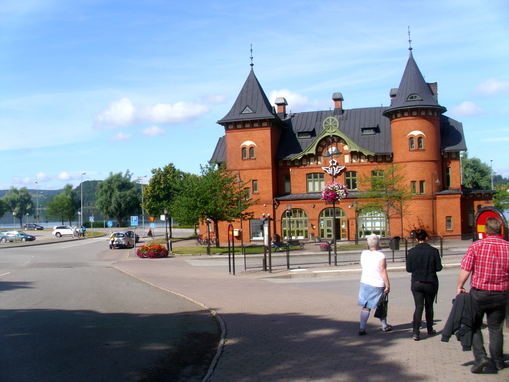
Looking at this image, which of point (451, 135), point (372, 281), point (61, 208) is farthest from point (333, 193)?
point (61, 208)

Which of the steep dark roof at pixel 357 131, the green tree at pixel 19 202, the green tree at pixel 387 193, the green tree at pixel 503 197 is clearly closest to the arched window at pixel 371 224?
the green tree at pixel 387 193

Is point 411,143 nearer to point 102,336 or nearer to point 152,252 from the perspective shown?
point 152,252

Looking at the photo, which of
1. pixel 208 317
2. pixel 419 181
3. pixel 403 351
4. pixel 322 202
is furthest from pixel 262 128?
pixel 403 351

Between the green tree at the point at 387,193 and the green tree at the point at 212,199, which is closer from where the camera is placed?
the green tree at the point at 212,199

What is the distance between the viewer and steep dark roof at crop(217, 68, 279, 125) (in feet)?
152

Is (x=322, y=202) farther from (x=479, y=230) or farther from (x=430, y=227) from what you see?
(x=479, y=230)

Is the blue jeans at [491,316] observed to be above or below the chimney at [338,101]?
below

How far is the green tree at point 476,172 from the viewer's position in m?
79.1

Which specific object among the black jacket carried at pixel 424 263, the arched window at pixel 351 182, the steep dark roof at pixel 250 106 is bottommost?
the black jacket carried at pixel 424 263

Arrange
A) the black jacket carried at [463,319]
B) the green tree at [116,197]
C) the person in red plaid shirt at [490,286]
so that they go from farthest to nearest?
the green tree at [116,197] < the black jacket carried at [463,319] < the person in red plaid shirt at [490,286]

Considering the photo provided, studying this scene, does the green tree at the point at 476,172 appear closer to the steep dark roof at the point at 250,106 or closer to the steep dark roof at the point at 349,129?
the steep dark roof at the point at 349,129

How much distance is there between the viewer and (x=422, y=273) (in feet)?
26.5

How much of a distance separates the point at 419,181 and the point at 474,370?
129ft

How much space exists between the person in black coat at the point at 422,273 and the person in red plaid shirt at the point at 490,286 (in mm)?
1562
